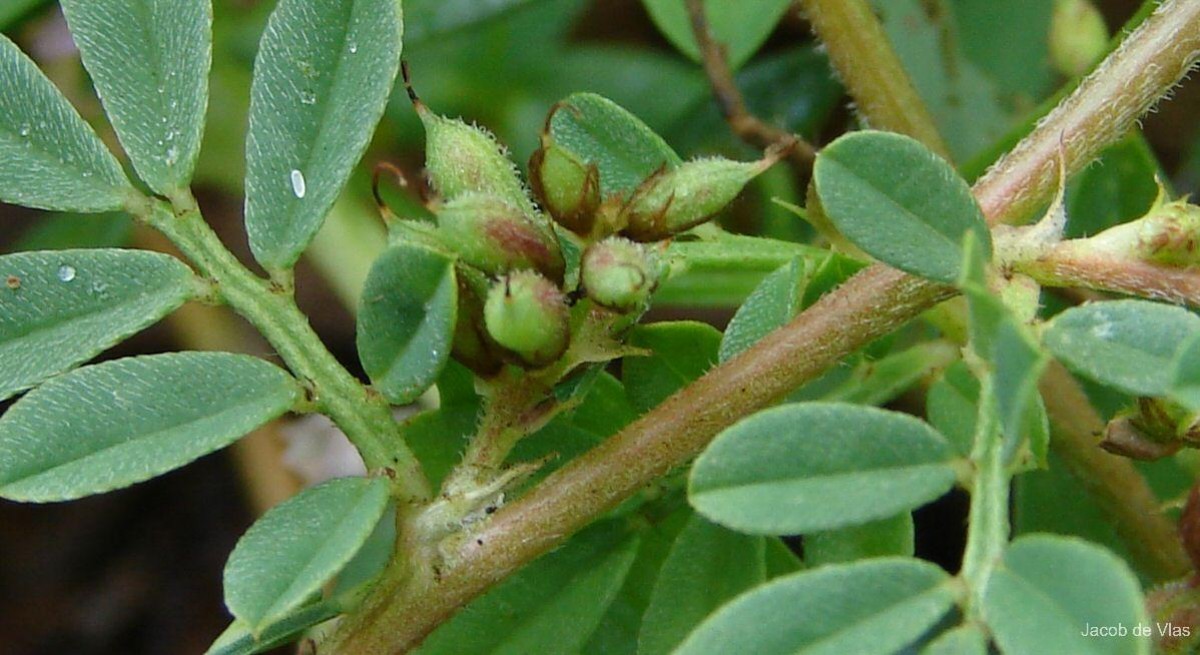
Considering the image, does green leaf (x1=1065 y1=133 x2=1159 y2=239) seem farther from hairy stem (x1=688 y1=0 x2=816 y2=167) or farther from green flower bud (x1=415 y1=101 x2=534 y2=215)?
green flower bud (x1=415 y1=101 x2=534 y2=215)

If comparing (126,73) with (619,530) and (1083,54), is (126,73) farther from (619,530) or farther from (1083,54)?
(1083,54)

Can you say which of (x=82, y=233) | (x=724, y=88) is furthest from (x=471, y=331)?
(x=82, y=233)

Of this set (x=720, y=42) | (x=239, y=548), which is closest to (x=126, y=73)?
(x=239, y=548)

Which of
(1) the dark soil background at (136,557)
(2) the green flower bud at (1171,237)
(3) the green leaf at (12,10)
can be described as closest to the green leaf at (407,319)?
(2) the green flower bud at (1171,237)

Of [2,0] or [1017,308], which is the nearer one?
[1017,308]

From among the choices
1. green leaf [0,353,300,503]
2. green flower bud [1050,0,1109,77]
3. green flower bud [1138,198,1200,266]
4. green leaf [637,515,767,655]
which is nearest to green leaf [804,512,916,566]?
green leaf [637,515,767,655]

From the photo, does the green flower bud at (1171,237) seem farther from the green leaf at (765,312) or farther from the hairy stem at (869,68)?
the hairy stem at (869,68)

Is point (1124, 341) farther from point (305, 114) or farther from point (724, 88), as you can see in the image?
→ point (724, 88)
